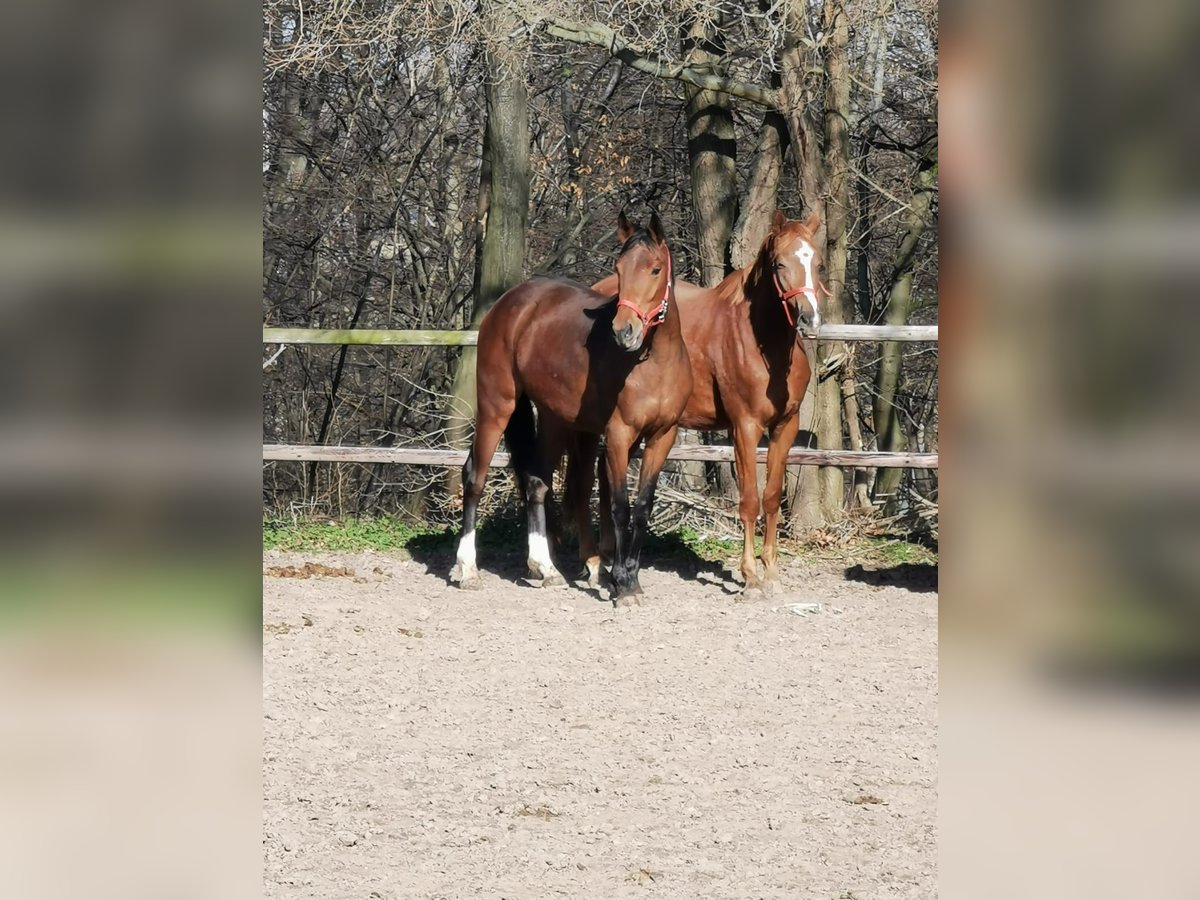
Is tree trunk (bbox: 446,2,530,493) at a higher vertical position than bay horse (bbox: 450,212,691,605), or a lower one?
higher

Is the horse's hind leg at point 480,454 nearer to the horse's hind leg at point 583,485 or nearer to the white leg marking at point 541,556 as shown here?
the white leg marking at point 541,556

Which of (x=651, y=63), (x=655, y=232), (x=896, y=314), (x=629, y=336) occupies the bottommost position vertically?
(x=629, y=336)

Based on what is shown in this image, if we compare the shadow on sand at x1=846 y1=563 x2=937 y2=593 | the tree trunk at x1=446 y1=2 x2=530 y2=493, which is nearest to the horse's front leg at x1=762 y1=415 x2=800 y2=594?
the shadow on sand at x1=846 y1=563 x2=937 y2=593

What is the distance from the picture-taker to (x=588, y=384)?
746cm

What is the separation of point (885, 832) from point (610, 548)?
445cm

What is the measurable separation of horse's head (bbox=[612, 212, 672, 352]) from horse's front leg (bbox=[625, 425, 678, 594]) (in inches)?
33.5

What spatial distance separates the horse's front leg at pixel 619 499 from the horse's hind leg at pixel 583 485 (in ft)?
1.59

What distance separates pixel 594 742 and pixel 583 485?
139 inches

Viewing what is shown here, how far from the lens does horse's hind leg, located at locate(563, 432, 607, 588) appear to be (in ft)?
26.7

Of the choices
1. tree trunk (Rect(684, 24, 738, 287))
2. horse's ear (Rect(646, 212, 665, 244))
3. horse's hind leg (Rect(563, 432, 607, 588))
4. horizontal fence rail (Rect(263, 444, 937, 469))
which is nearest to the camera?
A: horse's ear (Rect(646, 212, 665, 244))

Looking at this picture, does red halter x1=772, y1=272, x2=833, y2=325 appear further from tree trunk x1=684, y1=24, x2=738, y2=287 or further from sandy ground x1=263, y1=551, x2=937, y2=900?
tree trunk x1=684, y1=24, x2=738, y2=287

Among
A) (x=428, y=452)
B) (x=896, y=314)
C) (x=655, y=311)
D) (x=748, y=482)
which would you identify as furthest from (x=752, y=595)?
(x=896, y=314)

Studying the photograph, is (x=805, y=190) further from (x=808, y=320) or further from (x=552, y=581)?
(x=552, y=581)
